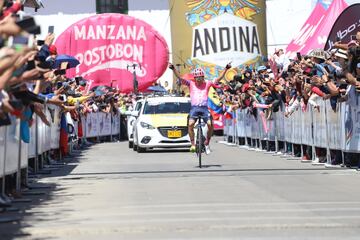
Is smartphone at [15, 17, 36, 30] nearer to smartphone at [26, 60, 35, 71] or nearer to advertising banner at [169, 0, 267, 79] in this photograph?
smartphone at [26, 60, 35, 71]

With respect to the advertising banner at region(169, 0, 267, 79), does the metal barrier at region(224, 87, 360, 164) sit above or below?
below

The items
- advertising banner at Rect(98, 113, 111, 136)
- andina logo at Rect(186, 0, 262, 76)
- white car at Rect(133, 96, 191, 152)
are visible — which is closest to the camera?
white car at Rect(133, 96, 191, 152)

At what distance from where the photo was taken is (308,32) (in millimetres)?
31438

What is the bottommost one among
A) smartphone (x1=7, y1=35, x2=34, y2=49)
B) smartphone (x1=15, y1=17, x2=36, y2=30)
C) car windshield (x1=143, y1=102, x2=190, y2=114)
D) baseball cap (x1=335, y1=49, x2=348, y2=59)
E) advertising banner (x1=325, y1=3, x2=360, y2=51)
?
smartphone (x1=7, y1=35, x2=34, y2=49)

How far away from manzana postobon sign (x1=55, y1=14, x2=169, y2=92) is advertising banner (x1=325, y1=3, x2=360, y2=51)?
74.7 feet

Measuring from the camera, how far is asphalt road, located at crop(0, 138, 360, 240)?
8984mm

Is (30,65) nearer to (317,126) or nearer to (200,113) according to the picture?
(200,113)

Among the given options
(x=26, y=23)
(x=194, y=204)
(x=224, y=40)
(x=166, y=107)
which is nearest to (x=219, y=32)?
(x=224, y=40)

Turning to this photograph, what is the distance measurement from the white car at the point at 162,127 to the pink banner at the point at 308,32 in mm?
5159

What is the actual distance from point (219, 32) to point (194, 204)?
121 feet

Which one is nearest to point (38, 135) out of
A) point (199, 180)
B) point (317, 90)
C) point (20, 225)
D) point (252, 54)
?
point (199, 180)

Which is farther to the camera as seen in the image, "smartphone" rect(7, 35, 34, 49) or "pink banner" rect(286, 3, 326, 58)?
"pink banner" rect(286, 3, 326, 58)

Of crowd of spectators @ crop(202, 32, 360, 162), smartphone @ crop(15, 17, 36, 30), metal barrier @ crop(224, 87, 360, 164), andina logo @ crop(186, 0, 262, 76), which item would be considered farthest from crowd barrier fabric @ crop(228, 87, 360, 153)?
andina logo @ crop(186, 0, 262, 76)

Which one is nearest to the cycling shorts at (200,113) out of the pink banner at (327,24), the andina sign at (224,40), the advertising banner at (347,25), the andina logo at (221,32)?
the advertising banner at (347,25)
